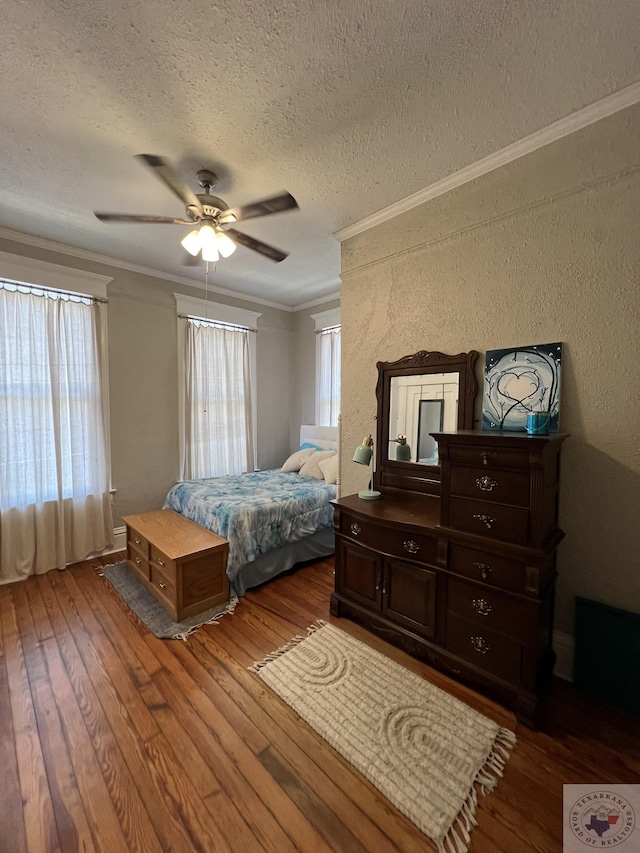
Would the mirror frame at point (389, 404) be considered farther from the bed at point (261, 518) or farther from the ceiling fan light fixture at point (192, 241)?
the ceiling fan light fixture at point (192, 241)

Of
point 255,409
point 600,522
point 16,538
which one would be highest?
point 255,409

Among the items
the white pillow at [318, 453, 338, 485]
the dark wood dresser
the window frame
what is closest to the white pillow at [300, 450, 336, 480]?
the white pillow at [318, 453, 338, 485]

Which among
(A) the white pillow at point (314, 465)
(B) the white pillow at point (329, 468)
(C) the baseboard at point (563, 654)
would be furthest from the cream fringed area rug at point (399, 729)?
(A) the white pillow at point (314, 465)

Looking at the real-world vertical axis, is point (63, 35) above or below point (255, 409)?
above

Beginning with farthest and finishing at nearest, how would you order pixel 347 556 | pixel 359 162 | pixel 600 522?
pixel 347 556 < pixel 359 162 < pixel 600 522

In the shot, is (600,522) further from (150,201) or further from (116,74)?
(150,201)

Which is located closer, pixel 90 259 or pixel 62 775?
pixel 62 775

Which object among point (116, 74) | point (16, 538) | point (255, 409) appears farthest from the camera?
point (255, 409)

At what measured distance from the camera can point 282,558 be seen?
2.99 m

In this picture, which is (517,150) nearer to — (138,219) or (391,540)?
(138,219)

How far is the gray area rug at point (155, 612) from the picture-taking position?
2.24 metres

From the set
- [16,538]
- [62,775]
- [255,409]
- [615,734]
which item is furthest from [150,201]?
[615,734]

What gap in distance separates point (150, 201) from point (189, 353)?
1738 millimetres

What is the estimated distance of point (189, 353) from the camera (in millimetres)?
3965
